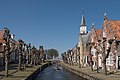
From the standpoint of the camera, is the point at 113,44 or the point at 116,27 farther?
the point at 116,27

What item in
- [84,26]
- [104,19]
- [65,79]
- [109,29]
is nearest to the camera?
[65,79]

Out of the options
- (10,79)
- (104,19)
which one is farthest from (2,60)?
(10,79)

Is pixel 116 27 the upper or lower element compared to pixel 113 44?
upper

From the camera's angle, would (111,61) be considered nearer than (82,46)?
Yes

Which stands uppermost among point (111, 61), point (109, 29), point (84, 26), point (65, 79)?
point (84, 26)

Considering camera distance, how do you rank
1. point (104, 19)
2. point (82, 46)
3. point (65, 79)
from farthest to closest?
point (82, 46) < point (104, 19) < point (65, 79)

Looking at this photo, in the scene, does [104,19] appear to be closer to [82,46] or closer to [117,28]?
[117,28]

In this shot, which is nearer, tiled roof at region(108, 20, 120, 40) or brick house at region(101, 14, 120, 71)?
brick house at region(101, 14, 120, 71)

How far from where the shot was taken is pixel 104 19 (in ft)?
216

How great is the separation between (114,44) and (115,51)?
1.56 metres

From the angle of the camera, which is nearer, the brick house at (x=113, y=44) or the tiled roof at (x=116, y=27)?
Answer: the brick house at (x=113, y=44)

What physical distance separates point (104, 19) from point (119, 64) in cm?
1360

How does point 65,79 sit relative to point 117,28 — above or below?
below

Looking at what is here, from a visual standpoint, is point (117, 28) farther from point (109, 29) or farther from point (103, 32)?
point (103, 32)
